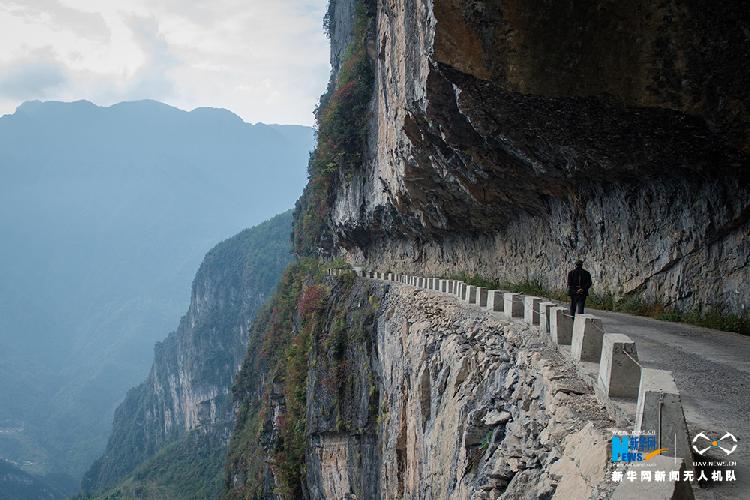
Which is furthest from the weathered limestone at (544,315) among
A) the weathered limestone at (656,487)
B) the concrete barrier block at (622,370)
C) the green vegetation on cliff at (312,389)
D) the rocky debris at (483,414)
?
the green vegetation on cliff at (312,389)

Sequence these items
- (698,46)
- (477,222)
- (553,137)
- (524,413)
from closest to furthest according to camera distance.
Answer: (524,413), (698,46), (553,137), (477,222)

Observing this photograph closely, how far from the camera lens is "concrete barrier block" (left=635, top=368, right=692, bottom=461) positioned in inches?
123

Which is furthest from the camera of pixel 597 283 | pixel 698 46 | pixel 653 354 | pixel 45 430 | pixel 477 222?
pixel 45 430

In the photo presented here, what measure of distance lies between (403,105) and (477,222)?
21.9ft

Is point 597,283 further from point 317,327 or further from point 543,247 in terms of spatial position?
point 317,327

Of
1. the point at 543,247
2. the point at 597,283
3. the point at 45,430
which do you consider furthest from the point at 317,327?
the point at 45,430

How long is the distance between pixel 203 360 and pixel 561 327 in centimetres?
9843

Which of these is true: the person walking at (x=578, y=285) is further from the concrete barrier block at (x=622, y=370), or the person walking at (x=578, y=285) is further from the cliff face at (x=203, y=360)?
the cliff face at (x=203, y=360)

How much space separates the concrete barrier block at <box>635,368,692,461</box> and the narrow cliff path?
271mm

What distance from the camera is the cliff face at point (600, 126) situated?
25.9 ft

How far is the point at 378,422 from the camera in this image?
16.2m

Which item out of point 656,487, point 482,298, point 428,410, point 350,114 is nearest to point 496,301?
point 482,298

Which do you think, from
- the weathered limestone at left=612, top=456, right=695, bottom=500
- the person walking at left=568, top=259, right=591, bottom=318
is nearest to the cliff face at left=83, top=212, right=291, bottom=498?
the person walking at left=568, top=259, right=591, bottom=318

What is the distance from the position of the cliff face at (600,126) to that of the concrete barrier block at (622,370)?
17.8 ft
